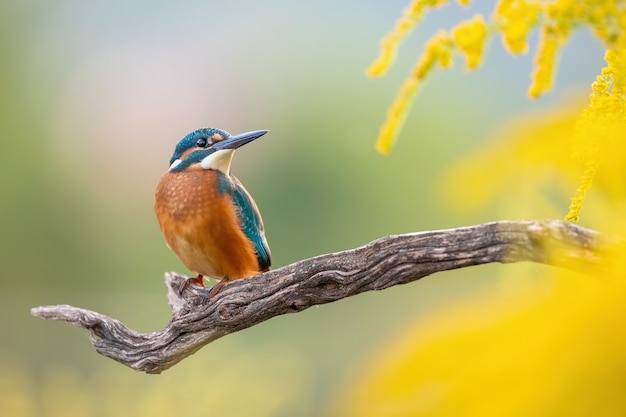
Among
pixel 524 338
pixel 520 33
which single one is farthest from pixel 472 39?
pixel 524 338

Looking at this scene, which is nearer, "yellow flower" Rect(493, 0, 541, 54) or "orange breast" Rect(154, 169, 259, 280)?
"yellow flower" Rect(493, 0, 541, 54)

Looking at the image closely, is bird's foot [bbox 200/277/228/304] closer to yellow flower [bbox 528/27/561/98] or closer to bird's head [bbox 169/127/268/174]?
bird's head [bbox 169/127/268/174]

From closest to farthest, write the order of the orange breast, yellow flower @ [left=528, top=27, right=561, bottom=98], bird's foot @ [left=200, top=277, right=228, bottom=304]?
yellow flower @ [left=528, top=27, right=561, bottom=98], bird's foot @ [left=200, top=277, right=228, bottom=304], the orange breast

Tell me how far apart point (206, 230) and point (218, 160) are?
0.70ft

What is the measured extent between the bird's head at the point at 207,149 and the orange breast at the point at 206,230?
0.06 meters

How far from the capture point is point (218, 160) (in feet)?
6.43

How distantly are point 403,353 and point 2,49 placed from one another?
859 cm

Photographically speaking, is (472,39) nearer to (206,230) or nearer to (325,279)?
(325,279)

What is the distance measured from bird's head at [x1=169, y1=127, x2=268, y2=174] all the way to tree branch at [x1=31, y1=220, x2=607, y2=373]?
0.98ft

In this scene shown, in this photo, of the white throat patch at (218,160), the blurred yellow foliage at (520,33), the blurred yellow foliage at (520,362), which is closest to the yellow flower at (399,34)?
the blurred yellow foliage at (520,33)

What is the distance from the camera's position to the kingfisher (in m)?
1.84

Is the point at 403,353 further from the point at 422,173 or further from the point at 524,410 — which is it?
the point at 422,173

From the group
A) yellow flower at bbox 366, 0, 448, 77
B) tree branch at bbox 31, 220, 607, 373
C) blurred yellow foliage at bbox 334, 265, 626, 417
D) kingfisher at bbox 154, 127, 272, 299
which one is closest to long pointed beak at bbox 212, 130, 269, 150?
kingfisher at bbox 154, 127, 272, 299

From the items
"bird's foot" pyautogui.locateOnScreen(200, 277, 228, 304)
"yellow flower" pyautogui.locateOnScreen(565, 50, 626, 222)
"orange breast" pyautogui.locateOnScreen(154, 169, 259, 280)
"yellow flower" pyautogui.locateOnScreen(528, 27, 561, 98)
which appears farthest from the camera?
"orange breast" pyautogui.locateOnScreen(154, 169, 259, 280)
